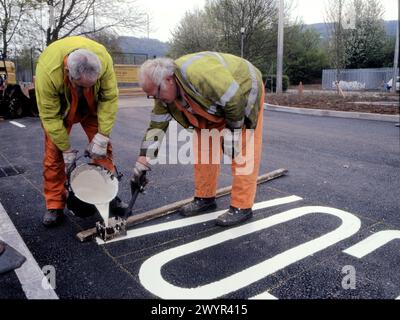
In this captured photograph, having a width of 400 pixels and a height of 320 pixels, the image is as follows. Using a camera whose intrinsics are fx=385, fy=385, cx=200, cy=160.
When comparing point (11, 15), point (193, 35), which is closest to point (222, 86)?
point (11, 15)

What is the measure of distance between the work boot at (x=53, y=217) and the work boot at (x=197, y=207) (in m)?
1.06

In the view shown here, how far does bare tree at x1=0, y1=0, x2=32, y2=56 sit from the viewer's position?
69.9 feet

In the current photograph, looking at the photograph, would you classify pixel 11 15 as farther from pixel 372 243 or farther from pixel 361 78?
pixel 361 78

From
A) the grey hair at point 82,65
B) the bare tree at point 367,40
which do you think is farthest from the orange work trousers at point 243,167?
the bare tree at point 367,40

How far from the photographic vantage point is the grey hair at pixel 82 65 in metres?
2.70

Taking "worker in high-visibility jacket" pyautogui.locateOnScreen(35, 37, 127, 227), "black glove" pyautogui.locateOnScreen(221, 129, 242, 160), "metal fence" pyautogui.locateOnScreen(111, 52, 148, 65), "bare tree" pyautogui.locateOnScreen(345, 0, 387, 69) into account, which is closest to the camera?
"worker in high-visibility jacket" pyautogui.locateOnScreen(35, 37, 127, 227)

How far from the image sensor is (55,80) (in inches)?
115

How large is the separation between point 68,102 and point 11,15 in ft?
75.2

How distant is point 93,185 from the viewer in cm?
318

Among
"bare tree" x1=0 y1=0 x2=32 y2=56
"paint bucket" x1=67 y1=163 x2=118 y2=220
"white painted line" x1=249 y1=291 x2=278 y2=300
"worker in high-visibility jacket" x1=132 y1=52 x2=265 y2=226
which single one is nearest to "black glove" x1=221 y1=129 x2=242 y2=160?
"worker in high-visibility jacket" x1=132 y1=52 x2=265 y2=226

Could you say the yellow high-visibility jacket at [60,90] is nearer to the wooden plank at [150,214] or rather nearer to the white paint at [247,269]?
the wooden plank at [150,214]

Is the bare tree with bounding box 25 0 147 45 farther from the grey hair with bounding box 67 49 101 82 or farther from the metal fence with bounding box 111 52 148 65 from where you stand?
the grey hair with bounding box 67 49 101 82

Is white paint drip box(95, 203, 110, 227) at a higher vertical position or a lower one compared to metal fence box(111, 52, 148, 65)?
lower

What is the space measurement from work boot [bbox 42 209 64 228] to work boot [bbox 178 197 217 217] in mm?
1063
